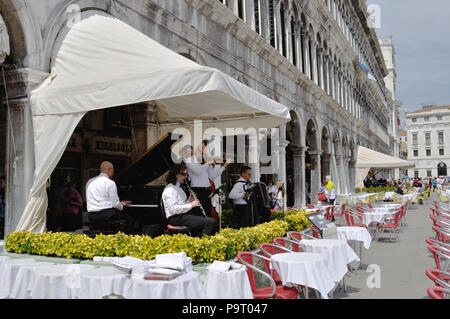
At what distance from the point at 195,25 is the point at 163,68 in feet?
19.1

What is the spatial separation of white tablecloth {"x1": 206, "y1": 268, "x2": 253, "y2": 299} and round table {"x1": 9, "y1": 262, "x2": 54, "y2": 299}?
2025mm

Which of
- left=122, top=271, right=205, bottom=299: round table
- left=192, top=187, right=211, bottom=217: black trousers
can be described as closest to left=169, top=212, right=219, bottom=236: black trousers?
left=192, top=187, right=211, bottom=217: black trousers

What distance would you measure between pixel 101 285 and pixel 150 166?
13.9 ft

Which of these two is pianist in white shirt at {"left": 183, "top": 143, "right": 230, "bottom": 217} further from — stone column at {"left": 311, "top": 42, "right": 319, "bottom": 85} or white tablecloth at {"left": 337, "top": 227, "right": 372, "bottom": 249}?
stone column at {"left": 311, "top": 42, "right": 319, "bottom": 85}

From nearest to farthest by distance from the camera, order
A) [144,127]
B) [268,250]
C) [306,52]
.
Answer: [268,250]
[144,127]
[306,52]

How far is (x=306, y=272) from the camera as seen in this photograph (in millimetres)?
4762

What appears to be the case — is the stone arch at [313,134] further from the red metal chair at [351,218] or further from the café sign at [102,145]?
the café sign at [102,145]

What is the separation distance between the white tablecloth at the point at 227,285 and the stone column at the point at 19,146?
12.6 feet

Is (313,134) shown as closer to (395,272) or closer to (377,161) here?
(377,161)

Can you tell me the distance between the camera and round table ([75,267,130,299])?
414 centimetres

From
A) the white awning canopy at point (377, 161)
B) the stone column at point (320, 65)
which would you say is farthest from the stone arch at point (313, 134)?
the white awning canopy at point (377, 161)

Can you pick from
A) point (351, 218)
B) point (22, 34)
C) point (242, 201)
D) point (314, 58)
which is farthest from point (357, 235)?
point (314, 58)

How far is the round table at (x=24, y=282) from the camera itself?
15.4 feet
